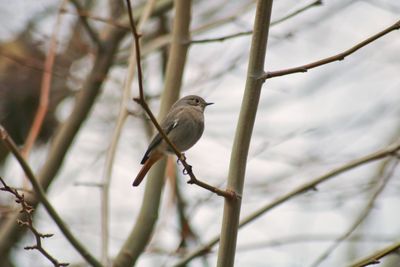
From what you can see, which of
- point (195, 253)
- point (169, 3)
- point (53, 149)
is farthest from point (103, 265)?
point (169, 3)

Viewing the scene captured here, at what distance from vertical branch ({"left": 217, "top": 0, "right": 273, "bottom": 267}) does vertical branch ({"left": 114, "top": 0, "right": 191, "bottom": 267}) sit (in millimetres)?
1365

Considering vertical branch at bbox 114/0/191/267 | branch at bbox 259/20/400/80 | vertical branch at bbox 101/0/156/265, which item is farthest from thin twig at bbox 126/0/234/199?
vertical branch at bbox 101/0/156/265

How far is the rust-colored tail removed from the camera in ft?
12.9

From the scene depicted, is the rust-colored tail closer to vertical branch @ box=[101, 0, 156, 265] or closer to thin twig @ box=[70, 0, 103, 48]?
vertical branch @ box=[101, 0, 156, 265]

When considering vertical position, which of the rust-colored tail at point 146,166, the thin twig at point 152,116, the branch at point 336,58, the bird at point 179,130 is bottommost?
the thin twig at point 152,116

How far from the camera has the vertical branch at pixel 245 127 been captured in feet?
8.21

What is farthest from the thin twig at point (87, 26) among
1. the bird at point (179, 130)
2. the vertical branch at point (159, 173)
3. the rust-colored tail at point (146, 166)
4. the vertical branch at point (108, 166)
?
the rust-colored tail at point (146, 166)

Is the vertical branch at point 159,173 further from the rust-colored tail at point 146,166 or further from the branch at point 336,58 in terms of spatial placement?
the branch at point 336,58

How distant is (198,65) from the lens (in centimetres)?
650

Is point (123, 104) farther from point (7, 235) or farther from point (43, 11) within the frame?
point (43, 11)

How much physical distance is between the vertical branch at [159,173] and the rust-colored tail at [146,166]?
61 millimetres

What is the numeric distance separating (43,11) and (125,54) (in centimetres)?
101

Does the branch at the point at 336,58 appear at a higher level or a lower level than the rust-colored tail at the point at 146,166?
lower

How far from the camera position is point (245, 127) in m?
2.54
